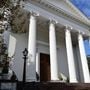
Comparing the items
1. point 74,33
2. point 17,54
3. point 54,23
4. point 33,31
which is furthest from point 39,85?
point 74,33

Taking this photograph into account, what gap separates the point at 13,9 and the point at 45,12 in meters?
9.43

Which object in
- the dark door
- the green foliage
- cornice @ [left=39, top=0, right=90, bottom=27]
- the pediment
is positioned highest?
the pediment

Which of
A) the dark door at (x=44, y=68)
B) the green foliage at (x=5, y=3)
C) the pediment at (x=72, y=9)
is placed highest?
the pediment at (x=72, y=9)

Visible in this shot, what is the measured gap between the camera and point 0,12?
566 centimetres

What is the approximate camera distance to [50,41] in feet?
46.1

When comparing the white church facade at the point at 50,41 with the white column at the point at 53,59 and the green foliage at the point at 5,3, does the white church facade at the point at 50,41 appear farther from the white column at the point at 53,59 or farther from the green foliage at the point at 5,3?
the green foliage at the point at 5,3

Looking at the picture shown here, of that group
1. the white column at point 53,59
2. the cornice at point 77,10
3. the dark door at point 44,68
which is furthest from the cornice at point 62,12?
the dark door at point 44,68

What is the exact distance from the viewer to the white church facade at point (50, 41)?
12960 mm

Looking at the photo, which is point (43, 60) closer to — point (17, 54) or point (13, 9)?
point (17, 54)

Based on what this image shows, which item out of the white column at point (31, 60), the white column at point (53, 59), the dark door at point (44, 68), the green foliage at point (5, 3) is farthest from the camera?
the dark door at point (44, 68)

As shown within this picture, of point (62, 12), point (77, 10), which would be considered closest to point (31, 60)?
point (62, 12)

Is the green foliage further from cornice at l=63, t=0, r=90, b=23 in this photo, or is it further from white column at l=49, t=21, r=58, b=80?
cornice at l=63, t=0, r=90, b=23

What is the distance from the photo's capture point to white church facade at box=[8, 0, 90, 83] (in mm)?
12960

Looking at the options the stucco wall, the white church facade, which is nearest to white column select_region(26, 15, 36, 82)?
the white church facade
